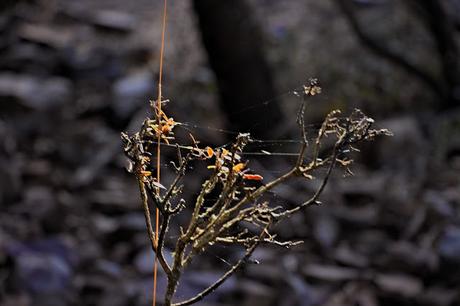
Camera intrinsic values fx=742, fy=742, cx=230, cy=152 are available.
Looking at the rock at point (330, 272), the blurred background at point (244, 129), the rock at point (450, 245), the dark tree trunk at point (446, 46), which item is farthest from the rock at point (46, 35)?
the rock at point (450, 245)

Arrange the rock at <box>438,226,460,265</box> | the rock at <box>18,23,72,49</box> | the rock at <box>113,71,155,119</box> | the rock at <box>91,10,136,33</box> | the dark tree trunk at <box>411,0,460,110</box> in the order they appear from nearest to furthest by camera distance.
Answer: the rock at <box>438,226,460,265</box>, the dark tree trunk at <box>411,0,460,110</box>, the rock at <box>113,71,155,119</box>, the rock at <box>18,23,72,49</box>, the rock at <box>91,10,136,33</box>

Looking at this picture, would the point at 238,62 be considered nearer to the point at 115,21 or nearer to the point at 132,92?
the point at 132,92

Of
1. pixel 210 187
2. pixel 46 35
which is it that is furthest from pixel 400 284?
pixel 46 35

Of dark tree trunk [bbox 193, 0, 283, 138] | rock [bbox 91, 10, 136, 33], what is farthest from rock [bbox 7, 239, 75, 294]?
rock [bbox 91, 10, 136, 33]

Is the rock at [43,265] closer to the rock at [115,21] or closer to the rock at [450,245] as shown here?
the rock at [450,245]

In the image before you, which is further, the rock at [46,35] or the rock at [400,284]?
the rock at [46,35]

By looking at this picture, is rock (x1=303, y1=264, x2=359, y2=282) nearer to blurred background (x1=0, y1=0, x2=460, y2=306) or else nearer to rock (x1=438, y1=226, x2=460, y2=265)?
blurred background (x1=0, y1=0, x2=460, y2=306)
